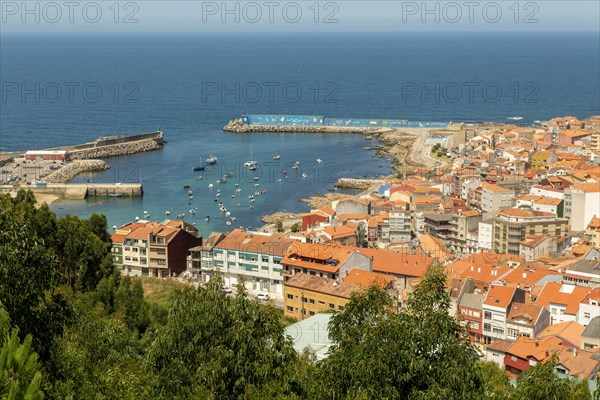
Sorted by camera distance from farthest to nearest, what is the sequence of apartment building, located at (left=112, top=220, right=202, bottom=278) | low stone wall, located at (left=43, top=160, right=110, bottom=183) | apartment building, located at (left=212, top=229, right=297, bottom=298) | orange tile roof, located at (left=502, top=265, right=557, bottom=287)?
low stone wall, located at (left=43, top=160, right=110, bottom=183)
apartment building, located at (left=112, top=220, right=202, bottom=278)
apartment building, located at (left=212, top=229, right=297, bottom=298)
orange tile roof, located at (left=502, top=265, right=557, bottom=287)

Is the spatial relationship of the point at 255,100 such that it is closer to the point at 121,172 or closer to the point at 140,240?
the point at 121,172

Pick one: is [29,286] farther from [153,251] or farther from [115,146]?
[115,146]

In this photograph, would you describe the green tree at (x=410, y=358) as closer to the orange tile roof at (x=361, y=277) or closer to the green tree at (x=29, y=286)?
the green tree at (x=29, y=286)

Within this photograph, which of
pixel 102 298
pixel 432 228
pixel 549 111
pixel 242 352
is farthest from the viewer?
pixel 549 111

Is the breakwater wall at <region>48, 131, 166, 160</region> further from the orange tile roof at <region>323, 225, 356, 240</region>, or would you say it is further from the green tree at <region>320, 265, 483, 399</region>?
the green tree at <region>320, 265, 483, 399</region>

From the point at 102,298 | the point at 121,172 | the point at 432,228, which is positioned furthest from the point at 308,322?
the point at 121,172

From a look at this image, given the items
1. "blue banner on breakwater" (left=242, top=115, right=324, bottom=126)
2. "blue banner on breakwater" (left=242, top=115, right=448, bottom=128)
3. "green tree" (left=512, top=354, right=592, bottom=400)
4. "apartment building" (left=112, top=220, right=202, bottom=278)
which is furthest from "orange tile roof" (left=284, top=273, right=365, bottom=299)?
"blue banner on breakwater" (left=242, top=115, right=324, bottom=126)
